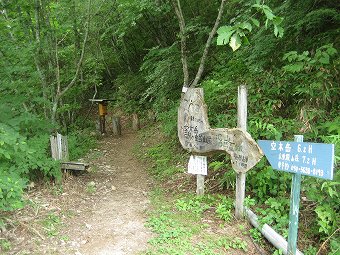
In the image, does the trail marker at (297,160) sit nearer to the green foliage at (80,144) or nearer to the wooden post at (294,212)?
the wooden post at (294,212)

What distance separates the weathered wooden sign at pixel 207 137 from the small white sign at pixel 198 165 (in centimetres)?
12

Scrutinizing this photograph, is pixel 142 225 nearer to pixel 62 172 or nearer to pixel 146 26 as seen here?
pixel 62 172

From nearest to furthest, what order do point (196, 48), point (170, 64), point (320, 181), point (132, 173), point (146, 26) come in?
point (320, 181) → point (132, 173) → point (170, 64) → point (196, 48) → point (146, 26)

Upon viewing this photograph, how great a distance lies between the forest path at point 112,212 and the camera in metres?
3.82

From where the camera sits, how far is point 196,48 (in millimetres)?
9039

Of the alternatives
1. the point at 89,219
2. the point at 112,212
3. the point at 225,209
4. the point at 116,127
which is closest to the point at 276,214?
the point at 225,209

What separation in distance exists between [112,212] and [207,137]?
6.33 feet

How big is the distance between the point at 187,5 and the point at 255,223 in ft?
26.4

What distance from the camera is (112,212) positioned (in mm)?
4824

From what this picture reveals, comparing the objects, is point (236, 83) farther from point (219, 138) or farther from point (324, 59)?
point (219, 138)

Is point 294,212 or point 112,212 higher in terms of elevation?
point 294,212

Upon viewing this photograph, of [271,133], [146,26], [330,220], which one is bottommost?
[330,220]

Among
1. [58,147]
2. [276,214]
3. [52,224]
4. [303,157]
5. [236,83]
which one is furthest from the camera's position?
[236,83]

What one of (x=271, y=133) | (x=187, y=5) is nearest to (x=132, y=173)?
(x=271, y=133)
